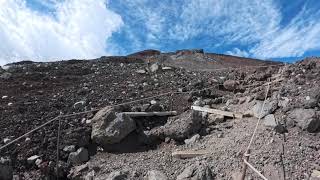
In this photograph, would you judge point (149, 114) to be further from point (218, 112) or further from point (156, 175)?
point (156, 175)

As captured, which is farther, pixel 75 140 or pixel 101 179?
pixel 75 140

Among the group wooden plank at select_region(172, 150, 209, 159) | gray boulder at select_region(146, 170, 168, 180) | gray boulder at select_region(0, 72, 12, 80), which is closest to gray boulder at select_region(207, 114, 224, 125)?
wooden plank at select_region(172, 150, 209, 159)

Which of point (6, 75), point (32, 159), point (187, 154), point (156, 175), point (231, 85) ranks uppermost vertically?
point (6, 75)

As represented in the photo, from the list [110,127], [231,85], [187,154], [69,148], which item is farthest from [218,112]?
[69,148]

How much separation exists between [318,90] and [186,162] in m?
3.46

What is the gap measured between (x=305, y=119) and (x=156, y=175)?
3200mm

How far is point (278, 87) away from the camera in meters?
9.84

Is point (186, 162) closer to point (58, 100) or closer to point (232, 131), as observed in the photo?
point (232, 131)

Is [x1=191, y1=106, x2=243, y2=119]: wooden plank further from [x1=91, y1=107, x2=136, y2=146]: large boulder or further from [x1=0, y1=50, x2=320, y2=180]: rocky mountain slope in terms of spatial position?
[x1=91, y1=107, x2=136, y2=146]: large boulder

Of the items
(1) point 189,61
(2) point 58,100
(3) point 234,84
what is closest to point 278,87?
(3) point 234,84

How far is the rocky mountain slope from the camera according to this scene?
7.33 m

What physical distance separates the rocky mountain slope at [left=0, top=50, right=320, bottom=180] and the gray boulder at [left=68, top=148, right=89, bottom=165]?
21 millimetres

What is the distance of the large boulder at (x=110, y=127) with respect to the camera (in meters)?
8.22

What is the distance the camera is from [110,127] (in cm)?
826
